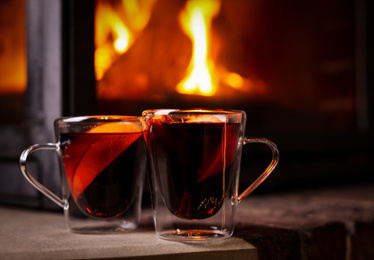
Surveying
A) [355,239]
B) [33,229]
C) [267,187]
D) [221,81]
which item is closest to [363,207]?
[355,239]

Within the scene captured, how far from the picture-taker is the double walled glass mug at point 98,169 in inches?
29.8

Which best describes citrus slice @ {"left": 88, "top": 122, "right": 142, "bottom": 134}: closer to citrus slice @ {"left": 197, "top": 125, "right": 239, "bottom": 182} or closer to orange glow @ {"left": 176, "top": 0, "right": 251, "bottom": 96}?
citrus slice @ {"left": 197, "top": 125, "right": 239, "bottom": 182}

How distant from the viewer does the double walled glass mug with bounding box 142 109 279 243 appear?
69 centimetres

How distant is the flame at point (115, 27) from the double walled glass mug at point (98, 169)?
1.03ft

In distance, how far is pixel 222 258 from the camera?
0.65m

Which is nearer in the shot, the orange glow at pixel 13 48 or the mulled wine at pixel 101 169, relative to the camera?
the mulled wine at pixel 101 169

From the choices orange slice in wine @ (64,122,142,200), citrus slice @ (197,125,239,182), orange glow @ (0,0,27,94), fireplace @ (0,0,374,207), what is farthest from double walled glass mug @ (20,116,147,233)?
orange glow @ (0,0,27,94)

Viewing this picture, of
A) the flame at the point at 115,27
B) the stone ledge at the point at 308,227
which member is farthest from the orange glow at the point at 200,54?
the stone ledge at the point at 308,227

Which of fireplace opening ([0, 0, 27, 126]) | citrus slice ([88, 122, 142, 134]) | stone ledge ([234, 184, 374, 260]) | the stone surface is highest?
fireplace opening ([0, 0, 27, 126])

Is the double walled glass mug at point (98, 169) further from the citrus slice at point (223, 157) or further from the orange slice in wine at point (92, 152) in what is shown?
the citrus slice at point (223, 157)

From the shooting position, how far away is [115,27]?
3.66ft

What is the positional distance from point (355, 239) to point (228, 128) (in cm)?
37

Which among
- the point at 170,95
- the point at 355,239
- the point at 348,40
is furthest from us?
the point at 348,40

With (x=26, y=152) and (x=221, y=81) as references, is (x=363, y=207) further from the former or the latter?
(x=26, y=152)
